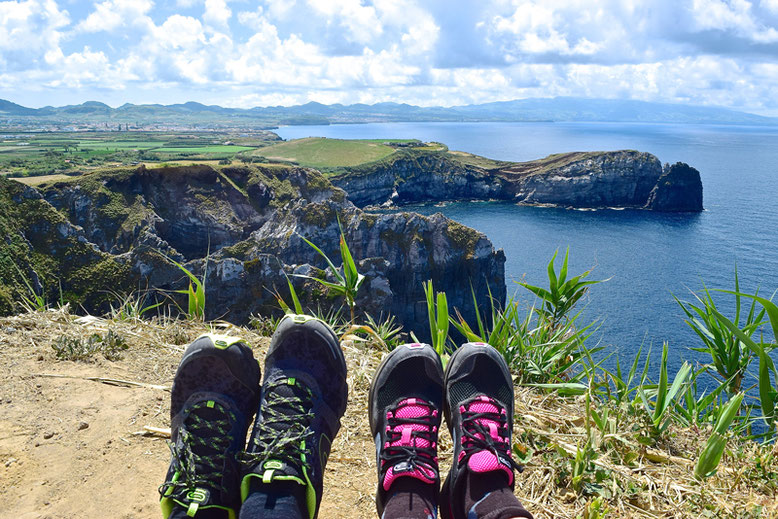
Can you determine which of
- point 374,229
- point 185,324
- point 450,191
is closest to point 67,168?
point 374,229

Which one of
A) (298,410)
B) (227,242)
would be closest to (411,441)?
(298,410)

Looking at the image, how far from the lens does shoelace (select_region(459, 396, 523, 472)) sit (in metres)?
2.63

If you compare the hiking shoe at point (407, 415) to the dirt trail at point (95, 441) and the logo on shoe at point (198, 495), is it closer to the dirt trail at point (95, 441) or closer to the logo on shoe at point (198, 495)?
the dirt trail at point (95, 441)

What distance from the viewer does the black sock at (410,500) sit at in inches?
90.0

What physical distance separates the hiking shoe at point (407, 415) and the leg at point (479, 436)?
0.11 m

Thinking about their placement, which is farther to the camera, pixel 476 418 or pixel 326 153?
pixel 326 153

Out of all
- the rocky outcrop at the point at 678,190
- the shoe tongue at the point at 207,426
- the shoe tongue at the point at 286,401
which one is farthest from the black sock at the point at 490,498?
the rocky outcrop at the point at 678,190

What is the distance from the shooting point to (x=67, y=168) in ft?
266

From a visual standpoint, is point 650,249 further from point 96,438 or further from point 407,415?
point 96,438

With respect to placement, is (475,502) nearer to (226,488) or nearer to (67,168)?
(226,488)

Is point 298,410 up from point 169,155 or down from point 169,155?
down

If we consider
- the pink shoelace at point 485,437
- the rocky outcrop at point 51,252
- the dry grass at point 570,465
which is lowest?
the rocky outcrop at point 51,252

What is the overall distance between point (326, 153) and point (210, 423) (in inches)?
5592

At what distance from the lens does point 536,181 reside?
345ft
